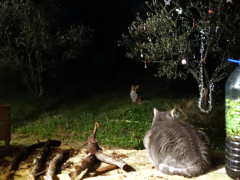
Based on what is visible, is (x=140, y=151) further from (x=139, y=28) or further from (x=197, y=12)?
(x=197, y=12)

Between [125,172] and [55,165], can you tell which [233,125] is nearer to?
[125,172]

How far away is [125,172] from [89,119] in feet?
14.8

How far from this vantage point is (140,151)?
18.9ft

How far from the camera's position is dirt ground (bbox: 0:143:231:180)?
14.6 feet

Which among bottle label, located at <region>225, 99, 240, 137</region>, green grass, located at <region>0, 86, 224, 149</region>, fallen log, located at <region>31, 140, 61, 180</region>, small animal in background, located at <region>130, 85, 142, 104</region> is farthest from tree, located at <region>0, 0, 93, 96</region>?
bottle label, located at <region>225, 99, 240, 137</region>

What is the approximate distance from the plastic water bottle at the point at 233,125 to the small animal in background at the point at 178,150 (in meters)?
0.32

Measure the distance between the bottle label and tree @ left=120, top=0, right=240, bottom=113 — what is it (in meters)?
3.91

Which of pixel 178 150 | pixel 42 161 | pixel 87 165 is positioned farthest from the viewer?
pixel 42 161

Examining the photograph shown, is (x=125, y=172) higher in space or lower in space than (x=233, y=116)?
lower

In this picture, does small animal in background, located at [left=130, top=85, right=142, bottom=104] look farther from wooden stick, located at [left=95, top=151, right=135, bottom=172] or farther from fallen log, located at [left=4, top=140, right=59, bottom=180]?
wooden stick, located at [left=95, top=151, right=135, bottom=172]

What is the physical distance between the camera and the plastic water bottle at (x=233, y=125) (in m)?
4.17

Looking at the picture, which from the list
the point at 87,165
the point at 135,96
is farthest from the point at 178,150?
the point at 135,96

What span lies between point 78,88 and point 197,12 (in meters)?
7.12

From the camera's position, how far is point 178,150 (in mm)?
4289
